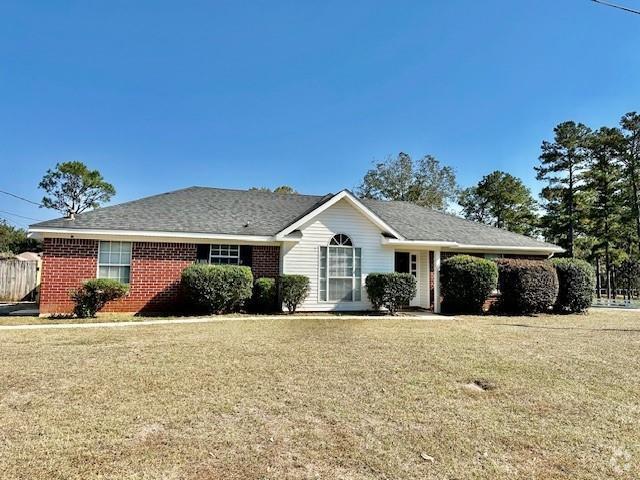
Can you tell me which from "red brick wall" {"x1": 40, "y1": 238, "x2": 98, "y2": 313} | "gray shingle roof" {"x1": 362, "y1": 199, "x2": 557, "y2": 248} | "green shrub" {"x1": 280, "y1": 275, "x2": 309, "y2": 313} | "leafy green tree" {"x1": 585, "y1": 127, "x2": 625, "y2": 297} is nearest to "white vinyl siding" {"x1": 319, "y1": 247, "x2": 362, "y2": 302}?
"green shrub" {"x1": 280, "y1": 275, "x2": 309, "y2": 313}

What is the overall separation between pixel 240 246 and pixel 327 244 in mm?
3186

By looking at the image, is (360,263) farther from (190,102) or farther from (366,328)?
(190,102)

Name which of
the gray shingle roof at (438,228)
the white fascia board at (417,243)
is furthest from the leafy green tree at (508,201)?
the white fascia board at (417,243)

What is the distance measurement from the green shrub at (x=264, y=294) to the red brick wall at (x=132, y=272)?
8.13 feet

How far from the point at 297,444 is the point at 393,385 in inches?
86.3

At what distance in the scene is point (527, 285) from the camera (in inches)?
585

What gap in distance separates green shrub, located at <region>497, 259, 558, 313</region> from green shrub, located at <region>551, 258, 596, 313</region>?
24.3 inches

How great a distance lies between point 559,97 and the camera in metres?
16.0

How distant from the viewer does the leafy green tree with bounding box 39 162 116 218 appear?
44031 millimetres

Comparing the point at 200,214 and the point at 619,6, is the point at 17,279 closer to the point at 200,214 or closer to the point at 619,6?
the point at 200,214

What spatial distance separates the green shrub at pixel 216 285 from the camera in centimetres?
1270

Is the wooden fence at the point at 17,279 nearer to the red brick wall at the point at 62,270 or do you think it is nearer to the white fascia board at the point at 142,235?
the white fascia board at the point at 142,235

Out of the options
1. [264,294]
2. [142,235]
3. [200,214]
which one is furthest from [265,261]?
[142,235]

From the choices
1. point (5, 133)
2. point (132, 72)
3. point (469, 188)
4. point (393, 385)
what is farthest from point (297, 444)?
point (469, 188)
